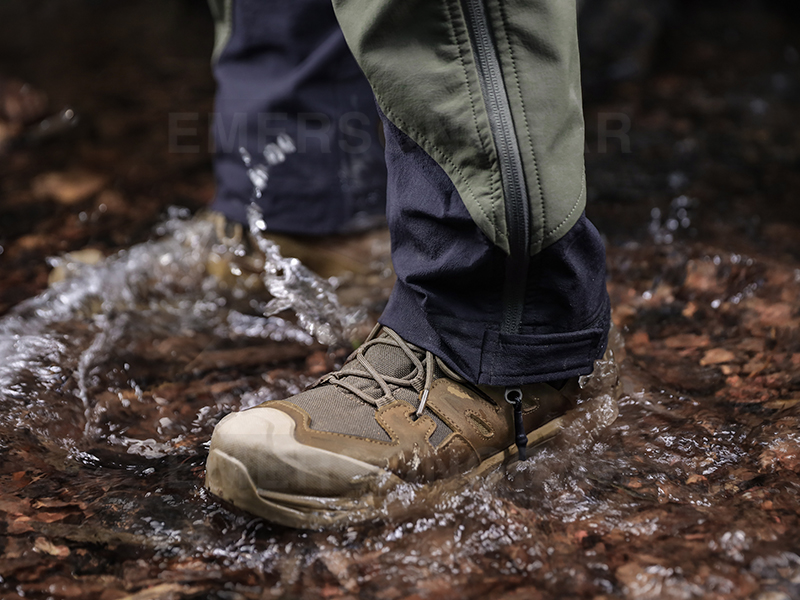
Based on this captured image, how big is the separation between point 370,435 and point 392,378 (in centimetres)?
10

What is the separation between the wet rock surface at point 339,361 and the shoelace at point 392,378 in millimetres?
151

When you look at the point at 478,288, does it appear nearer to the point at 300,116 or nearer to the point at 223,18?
the point at 300,116

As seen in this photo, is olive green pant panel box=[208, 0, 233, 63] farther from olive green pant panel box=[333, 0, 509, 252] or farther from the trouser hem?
the trouser hem

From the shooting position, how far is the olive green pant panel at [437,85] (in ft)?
3.08

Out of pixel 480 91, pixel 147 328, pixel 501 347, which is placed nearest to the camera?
pixel 480 91

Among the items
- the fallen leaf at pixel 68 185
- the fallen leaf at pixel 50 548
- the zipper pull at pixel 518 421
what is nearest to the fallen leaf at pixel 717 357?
the zipper pull at pixel 518 421

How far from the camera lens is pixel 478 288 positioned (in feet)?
3.43

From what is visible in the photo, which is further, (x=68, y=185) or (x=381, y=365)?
(x=68, y=185)

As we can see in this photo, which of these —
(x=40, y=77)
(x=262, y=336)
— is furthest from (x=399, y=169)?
(x=40, y=77)

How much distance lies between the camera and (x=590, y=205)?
7.57 feet

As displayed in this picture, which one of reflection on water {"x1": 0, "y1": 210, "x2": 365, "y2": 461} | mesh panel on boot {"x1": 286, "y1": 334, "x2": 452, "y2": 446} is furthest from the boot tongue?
reflection on water {"x1": 0, "y1": 210, "x2": 365, "y2": 461}

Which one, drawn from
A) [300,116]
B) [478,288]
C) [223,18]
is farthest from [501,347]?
[223,18]

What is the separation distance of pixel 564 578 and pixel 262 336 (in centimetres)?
93

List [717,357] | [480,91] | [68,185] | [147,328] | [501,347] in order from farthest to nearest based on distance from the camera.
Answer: [68,185] < [147,328] < [717,357] < [501,347] < [480,91]
